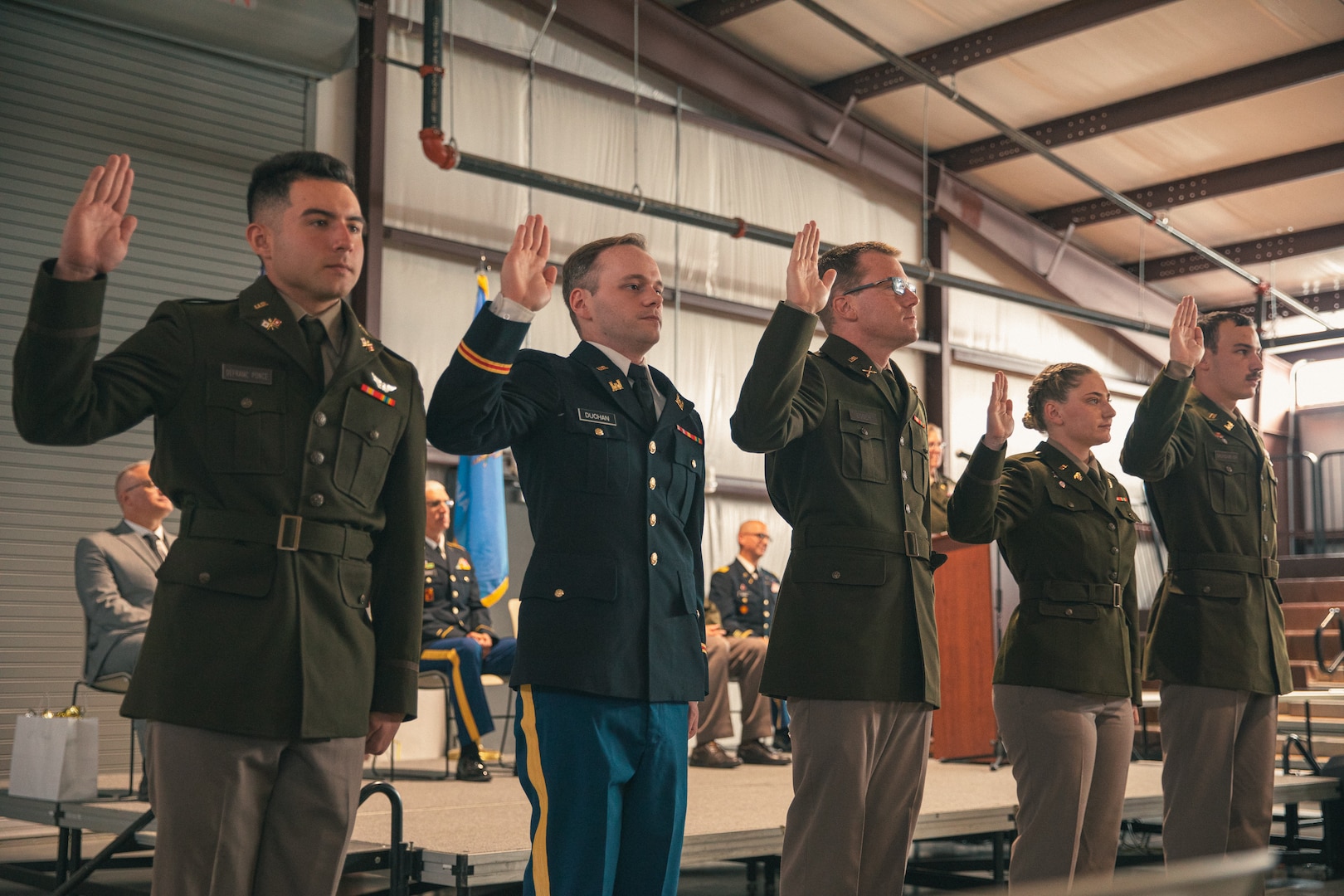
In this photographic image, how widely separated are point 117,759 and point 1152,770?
16.5ft

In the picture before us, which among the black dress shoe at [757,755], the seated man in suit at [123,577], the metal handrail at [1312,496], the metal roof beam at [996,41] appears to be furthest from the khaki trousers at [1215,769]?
the metal handrail at [1312,496]

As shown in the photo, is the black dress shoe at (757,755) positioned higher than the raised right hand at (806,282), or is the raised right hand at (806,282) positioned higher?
the raised right hand at (806,282)

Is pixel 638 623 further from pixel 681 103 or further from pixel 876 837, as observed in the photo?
pixel 681 103

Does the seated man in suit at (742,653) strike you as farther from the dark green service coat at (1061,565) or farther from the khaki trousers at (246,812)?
the khaki trousers at (246,812)

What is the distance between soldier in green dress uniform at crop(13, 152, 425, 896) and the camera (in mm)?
1767

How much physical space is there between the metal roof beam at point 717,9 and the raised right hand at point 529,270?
734 cm

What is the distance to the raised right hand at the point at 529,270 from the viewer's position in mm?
2168

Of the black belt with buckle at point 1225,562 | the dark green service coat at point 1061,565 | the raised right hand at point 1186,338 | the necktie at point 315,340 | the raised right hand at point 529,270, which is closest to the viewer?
the necktie at point 315,340

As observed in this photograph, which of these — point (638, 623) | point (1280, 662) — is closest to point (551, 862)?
point (638, 623)

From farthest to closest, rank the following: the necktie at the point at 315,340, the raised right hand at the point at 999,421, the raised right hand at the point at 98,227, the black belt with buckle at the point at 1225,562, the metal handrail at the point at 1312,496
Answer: the metal handrail at the point at 1312,496, the black belt with buckle at the point at 1225,562, the raised right hand at the point at 999,421, the necktie at the point at 315,340, the raised right hand at the point at 98,227

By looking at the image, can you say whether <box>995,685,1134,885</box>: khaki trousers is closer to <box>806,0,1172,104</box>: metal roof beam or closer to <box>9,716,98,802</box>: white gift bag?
<box>9,716,98,802</box>: white gift bag

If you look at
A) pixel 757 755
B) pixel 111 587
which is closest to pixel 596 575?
pixel 111 587

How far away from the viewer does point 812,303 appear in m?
2.51

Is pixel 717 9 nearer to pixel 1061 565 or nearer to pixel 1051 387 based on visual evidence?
pixel 1051 387
